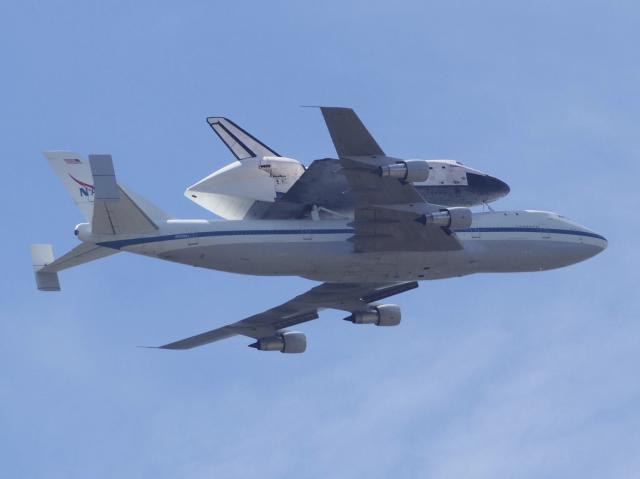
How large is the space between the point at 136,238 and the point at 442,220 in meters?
12.6

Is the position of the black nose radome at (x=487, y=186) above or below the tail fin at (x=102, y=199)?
below

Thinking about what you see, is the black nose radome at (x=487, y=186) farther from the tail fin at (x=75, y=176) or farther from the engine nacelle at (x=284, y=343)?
the tail fin at (x=75, y=176)

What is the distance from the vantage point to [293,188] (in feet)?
264

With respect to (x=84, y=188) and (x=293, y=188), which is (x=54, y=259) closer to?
(x=84, y=188)

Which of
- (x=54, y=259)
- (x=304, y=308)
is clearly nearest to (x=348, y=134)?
(x=54, y=259)

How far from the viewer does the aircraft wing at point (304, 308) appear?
88.3m

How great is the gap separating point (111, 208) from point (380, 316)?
1799 centimetres

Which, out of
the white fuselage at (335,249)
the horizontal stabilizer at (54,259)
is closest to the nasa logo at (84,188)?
the horizontal stabilizer at (54,259)

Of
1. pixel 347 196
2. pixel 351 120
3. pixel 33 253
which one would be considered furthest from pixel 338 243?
pixel 33 253

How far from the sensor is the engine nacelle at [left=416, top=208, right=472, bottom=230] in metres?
79.9

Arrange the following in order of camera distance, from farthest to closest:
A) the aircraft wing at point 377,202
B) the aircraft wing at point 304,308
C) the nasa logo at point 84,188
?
the aircraft wing at point 304,308 → the nasa logo at point 84,188 → the aircraft wing at point 377,202

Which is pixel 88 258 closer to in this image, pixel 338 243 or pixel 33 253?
pixel 33 253

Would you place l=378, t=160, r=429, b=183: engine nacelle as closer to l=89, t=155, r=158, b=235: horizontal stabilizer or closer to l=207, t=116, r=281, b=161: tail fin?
l=207, t=116, r=281, b=161: tail fin

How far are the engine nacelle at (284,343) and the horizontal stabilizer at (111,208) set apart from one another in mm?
14556
